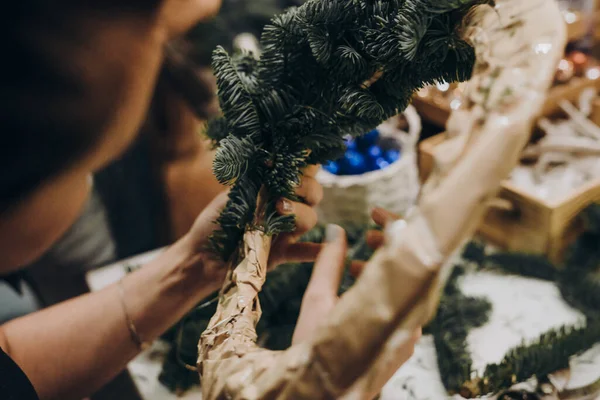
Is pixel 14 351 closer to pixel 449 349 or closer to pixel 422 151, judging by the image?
pixel 449 349

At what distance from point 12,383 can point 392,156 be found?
23.3 inches

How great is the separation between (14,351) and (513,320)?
1.89 ft

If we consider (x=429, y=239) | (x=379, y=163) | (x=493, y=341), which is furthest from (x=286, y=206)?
(x=379, y=163)

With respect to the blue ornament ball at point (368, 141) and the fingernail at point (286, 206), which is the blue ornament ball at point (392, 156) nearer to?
the blue ornament ball at point (368, 141)

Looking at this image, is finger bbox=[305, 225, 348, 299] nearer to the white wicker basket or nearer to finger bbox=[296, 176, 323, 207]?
finger bbox=[296, 176, 323, 207]

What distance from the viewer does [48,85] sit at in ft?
1.38

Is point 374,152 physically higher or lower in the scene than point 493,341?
higher

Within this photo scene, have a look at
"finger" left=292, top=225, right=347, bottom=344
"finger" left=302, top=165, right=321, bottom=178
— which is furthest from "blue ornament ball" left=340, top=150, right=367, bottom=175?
"finger" left=292, top=225, right=347, bottom=344

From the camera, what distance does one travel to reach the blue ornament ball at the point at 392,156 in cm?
85

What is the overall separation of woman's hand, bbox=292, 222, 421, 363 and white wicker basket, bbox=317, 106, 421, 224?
0.37m

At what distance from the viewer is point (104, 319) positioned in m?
0.63

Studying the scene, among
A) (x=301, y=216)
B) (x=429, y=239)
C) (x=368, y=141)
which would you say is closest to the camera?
(x=429, y=239)

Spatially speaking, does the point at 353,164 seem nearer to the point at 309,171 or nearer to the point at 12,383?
→ the point at 309,171

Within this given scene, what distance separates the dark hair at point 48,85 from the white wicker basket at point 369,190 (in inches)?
14.8
